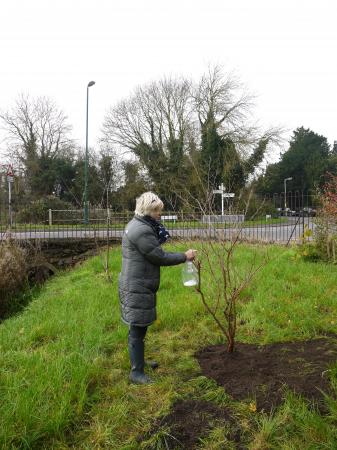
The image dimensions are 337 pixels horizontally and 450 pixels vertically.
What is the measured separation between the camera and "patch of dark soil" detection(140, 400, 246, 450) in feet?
7.72

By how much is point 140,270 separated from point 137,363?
0.90 m

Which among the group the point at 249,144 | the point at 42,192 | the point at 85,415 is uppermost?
the point at 249,144

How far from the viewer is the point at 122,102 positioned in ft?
102

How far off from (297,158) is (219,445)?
2024 inches

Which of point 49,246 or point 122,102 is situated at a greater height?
point 122,102

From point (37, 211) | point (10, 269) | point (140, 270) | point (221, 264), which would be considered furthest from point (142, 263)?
point (37, 211)

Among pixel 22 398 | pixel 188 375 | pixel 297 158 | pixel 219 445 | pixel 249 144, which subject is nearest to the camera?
pixel 219 445

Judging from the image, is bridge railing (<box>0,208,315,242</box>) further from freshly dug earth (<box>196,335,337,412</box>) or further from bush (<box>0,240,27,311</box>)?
freshly dug earth (<box>196,335,337,412</box>)

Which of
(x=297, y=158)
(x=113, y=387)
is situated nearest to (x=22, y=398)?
(x=113, y=387)

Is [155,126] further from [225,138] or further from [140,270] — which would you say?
[140,270]

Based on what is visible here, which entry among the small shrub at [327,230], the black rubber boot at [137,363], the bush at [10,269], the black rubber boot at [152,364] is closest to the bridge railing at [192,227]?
the small shrub at [327,230]

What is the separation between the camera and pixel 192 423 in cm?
253

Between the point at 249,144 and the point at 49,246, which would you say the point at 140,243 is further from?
the point at 249,144

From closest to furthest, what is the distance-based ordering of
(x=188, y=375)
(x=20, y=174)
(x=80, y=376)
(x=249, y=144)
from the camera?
(x=80, y=376)
(x=188, y=375)
(x=249, y=144)
(x=20, y=174)
